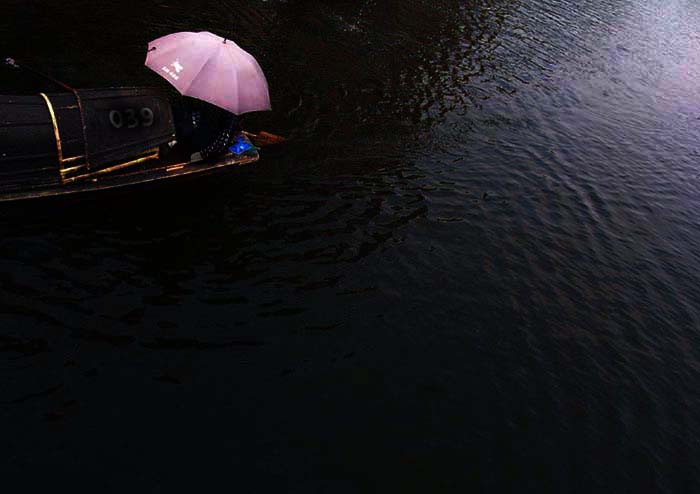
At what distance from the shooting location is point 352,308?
10.4 m

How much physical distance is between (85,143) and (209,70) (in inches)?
123

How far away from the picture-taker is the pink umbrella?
10094mm

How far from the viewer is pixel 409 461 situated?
7902 mm

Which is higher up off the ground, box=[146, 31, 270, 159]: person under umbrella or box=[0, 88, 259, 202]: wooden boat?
box=[146, 31, 270, 159]: person under umbrella

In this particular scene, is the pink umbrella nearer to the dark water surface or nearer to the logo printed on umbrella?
the logo printed on umbrella

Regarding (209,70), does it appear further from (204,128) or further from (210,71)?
(204,128)

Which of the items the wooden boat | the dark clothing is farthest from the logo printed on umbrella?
the dark clothing

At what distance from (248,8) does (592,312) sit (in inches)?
890

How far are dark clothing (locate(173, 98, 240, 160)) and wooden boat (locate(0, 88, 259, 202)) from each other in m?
0.63

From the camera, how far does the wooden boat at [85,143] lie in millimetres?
8727

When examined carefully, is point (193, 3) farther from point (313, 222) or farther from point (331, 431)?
point (331, 431)

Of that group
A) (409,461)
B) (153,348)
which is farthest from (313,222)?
(409,461)

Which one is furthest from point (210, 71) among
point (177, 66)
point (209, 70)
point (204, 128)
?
point (204, 128)

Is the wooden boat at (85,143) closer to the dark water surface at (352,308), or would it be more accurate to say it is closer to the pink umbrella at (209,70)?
the pink umbrella at (209,70)
